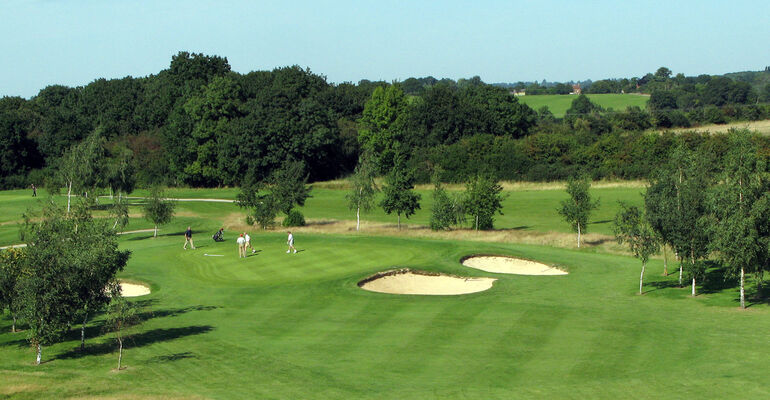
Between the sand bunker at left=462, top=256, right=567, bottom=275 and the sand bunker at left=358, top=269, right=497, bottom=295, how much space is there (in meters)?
4.13

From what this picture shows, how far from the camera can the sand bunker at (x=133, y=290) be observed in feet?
130

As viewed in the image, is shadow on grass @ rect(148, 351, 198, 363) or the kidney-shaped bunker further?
the kidney-shaped bunker

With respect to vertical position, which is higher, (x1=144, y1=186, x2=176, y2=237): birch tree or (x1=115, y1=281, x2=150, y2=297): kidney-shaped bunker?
(x1=144, y1=186, x2=176, y2=237): birch tree

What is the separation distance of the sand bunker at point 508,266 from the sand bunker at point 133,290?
18941 millimetres

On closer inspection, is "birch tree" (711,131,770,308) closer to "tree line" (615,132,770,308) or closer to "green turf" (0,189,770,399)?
"tree line" (615,132,770,308)

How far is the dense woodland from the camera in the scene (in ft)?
350

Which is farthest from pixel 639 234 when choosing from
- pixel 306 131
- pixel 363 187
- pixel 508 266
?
pixel 306 131

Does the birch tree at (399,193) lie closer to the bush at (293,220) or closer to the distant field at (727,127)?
the bush at (293,220)

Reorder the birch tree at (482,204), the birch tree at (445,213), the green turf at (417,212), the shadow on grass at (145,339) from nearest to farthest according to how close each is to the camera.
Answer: the shadow on grass at (145,339)
the birch tree at (445,213)
the birch tree at (482,204)
the green turf at (417,212)

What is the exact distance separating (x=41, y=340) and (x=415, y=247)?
2773cm

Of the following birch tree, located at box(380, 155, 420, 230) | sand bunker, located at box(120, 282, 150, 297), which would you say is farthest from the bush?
sand bunker, located at box(120, 282, 150, 297)

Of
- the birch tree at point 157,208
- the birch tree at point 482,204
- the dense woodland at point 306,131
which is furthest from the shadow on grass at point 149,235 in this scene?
the birch tree at point 482,204

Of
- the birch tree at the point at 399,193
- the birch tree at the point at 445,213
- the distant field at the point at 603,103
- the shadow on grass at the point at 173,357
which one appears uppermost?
the distant field at the point at 603,103

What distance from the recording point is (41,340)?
27.0 metres
